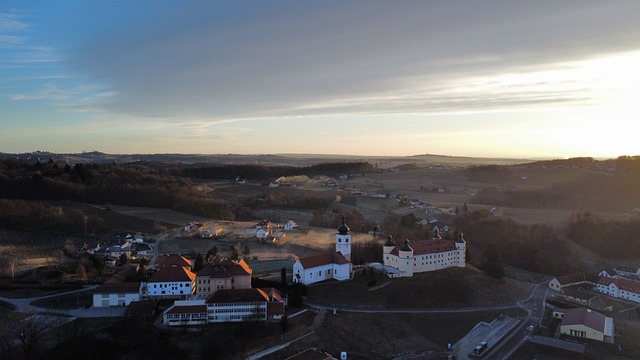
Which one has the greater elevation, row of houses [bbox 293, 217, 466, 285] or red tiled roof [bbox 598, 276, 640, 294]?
row of houses [bbox 293, 217, 466, 285]

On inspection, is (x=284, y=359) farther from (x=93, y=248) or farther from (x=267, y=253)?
(x=93, y=248)

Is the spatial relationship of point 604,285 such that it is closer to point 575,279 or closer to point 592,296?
point 575,279

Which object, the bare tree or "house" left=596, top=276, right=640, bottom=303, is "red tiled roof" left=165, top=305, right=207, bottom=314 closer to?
the bare tree

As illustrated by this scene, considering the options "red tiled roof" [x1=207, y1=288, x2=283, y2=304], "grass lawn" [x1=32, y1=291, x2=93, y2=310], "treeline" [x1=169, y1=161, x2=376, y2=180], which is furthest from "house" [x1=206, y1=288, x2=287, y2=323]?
"treeline" [x1=169, y1=161, x2=376, y2=180]

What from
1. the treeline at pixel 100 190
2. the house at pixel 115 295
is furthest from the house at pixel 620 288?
the treeline at pixel 100 190

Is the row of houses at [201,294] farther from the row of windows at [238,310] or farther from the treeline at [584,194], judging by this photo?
the treeline at [584,194]

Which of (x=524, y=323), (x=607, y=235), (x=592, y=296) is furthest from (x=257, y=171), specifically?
(x=524, y=323)

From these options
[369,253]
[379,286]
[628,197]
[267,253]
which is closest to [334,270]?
[379,286]

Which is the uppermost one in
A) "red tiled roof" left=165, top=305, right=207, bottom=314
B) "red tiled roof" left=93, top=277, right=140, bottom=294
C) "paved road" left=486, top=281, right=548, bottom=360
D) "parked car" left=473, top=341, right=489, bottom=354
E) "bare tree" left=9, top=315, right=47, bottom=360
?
"red tiled roof" left=93, top=277, right=140, bottom=294
